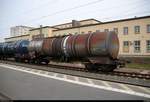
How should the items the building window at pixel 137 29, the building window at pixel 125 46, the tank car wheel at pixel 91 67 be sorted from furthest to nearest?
the building window at pixel 125 46 → the building window at pixel 137 29 → the tank car wheel at pixel 91 67

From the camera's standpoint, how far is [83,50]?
19.9 m

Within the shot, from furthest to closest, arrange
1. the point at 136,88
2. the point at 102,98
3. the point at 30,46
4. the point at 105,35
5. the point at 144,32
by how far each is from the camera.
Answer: the point at 144,32 < the point at 30,46 < the point at 105,35 < the point at 136,88 < the point at 102,98

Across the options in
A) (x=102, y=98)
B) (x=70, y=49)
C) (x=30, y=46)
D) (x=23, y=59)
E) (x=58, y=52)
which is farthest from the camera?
(x=23, y=59)

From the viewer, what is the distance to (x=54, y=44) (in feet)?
79.9

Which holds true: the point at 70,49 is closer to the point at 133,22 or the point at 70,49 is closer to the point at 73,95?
the point at 73,95

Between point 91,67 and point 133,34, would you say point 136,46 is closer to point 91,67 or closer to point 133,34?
point 133,34

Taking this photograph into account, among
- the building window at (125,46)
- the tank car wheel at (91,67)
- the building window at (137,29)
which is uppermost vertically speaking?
the building window at (137,29)

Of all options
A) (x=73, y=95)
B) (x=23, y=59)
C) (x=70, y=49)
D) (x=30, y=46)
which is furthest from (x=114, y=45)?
(x=23, y=59)

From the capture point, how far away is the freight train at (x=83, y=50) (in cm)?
1834

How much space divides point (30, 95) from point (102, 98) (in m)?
3.05

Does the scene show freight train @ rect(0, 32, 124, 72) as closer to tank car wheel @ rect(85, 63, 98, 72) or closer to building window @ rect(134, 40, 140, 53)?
tank car wheel @ rect(85, 63, 98, 72)

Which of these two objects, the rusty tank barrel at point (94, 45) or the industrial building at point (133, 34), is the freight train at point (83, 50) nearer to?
the rusty tank barrel at point (94, 45)

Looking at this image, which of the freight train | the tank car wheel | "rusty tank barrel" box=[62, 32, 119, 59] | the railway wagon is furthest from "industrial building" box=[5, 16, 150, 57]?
the tank car wheel

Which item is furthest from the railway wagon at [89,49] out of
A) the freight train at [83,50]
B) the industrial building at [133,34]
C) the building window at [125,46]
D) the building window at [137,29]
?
the building window at [125,46]
